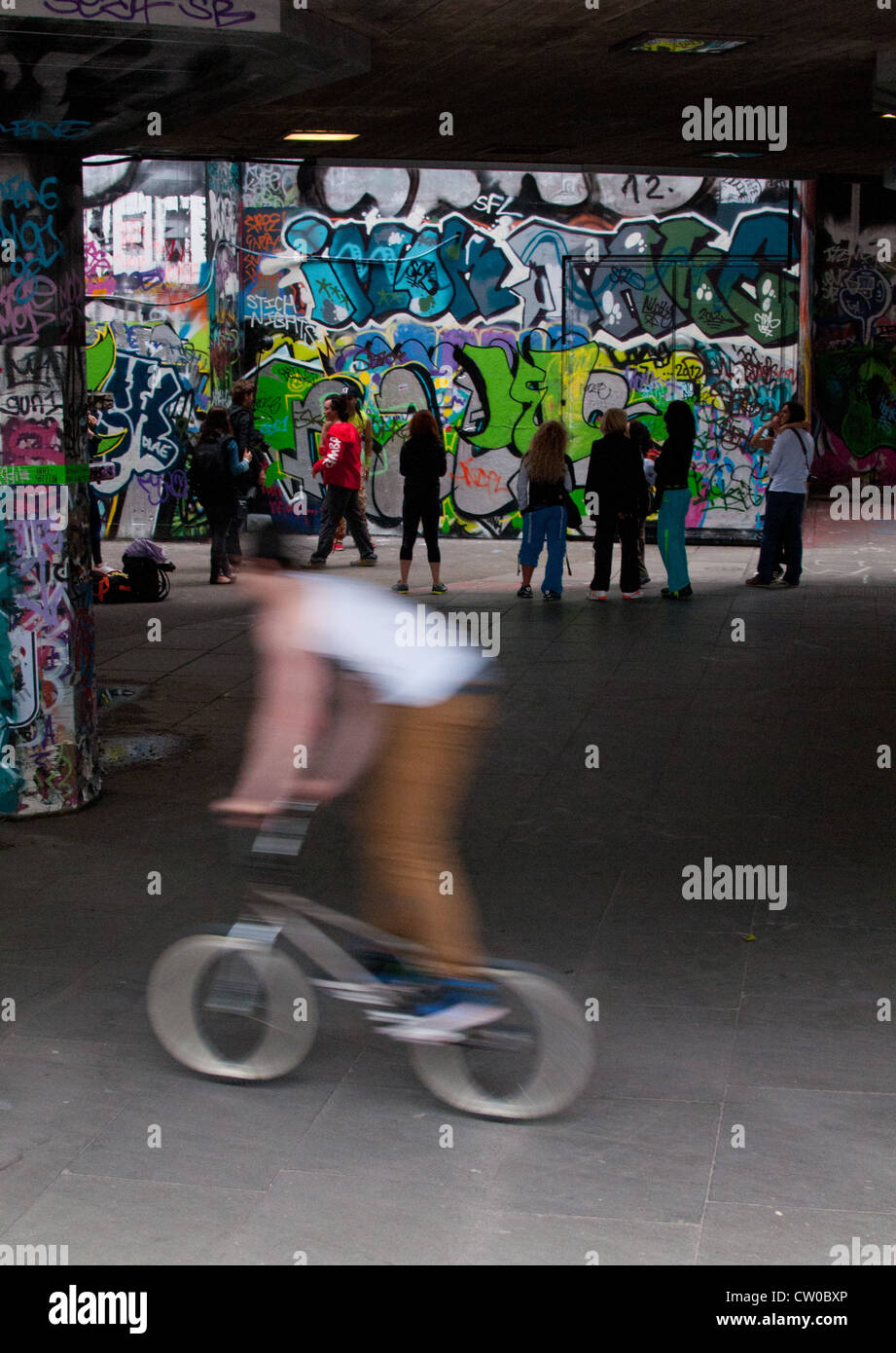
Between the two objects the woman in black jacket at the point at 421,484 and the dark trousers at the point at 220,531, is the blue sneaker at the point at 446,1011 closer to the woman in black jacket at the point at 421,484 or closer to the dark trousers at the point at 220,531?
the woman in black jacket at the point at 421,484

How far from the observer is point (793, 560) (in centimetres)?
1521

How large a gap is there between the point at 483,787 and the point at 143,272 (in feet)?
43.5

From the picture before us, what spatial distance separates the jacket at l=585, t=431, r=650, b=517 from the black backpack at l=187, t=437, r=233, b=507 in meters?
3.54

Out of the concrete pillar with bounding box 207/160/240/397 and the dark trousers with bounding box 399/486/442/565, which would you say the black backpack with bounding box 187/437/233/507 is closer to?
the dark trousers with bounding box 399/486/442/565

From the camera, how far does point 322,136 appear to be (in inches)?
482

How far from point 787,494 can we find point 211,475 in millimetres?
5494

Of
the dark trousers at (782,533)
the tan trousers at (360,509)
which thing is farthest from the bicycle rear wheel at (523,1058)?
the tan trousers at (360,509)

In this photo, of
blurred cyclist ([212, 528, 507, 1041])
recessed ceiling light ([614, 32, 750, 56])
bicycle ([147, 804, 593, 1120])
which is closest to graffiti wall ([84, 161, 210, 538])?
recessed ceiling light ([614, 32, 750, 56])

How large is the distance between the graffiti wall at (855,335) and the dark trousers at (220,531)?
506 inches

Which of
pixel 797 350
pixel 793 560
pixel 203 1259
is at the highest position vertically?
pixel 797 350

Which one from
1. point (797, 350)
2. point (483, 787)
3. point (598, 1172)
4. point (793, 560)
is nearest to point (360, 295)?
point (797, 350)

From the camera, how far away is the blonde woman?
46.9ft

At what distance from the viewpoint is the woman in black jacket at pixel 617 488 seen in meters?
14.3

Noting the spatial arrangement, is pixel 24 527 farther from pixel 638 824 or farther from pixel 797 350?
pixel 797 350
